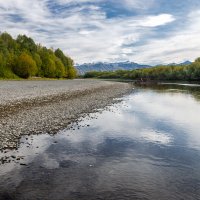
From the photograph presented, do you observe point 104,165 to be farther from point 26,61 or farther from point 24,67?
point 24,67

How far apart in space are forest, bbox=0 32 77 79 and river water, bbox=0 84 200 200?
98.8 meters

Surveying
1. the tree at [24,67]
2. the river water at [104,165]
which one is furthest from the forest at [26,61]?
the river water at [104,165]

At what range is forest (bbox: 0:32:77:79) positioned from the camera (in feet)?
418

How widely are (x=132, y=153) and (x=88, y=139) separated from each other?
470 centimetres

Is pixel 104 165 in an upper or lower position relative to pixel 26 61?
lower

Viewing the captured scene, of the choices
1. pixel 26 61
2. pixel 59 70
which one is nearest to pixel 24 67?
pixel 26 61

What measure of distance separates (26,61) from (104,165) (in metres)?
118

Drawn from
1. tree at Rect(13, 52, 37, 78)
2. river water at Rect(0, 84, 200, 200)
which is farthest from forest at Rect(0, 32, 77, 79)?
river water at Rect(0, 84, 200, 200)

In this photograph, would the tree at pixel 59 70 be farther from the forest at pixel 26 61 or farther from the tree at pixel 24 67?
the tree at pixel 24 67

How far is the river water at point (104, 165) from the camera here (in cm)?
1233

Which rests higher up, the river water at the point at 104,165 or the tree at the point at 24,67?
the tree at the point at 24,67

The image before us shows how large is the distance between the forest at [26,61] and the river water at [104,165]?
9882 cm

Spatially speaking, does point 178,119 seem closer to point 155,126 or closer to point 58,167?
point 155,126

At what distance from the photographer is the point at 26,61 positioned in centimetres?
12744
